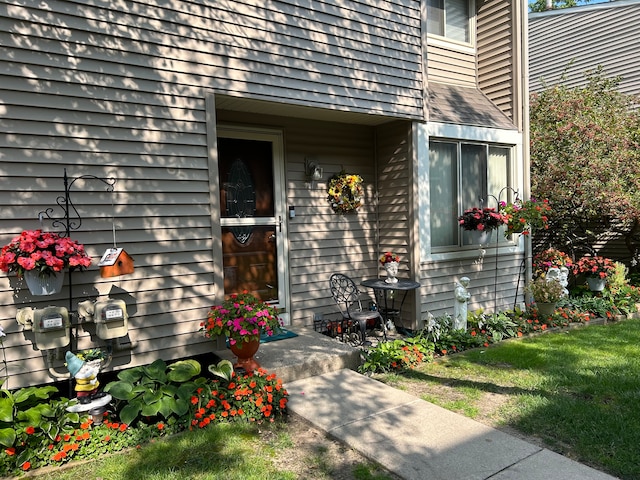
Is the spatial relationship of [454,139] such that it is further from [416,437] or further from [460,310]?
[416,437]

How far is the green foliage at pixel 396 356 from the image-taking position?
178 inches

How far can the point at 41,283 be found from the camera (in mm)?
3188

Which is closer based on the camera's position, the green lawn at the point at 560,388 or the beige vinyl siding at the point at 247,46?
the green lawn at the point at 560,388

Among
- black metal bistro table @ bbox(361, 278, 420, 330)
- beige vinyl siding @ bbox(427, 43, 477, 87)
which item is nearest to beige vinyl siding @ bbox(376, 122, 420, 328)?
black metal bistro table @ bbox(361, 278, 420, 330)

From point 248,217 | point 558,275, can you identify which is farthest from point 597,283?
point 248,217

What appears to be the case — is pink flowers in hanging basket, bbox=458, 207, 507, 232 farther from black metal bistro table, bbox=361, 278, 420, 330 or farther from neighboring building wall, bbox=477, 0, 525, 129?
neighboring building wall, bbox=477, 0, 525, 129

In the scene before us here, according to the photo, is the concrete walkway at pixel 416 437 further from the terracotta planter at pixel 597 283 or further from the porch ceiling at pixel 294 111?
the terracotta planter at pixel 597 283

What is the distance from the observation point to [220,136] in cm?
512

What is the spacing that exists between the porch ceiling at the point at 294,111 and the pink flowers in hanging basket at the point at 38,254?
1.97 metres

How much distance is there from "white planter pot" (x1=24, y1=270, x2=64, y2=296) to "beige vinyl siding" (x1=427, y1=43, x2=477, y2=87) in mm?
5752

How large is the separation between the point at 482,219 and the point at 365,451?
3.95 meters

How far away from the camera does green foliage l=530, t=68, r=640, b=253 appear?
757cm

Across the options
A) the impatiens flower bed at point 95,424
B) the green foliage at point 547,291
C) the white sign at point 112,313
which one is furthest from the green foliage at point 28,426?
the green foliage at point 547,291

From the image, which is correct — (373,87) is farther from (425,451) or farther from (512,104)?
(425,451)
